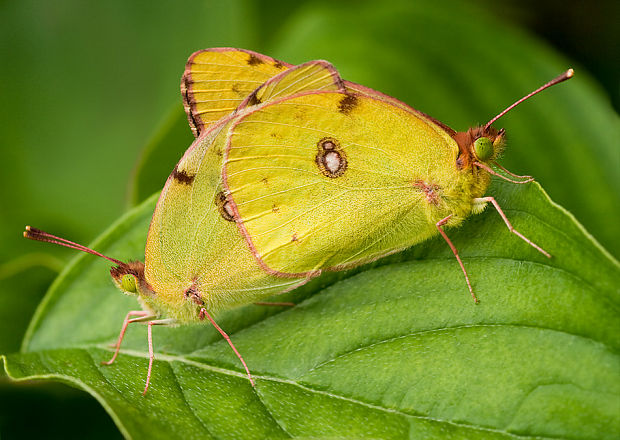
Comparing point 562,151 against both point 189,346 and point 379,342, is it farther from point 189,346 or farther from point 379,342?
point 189,346

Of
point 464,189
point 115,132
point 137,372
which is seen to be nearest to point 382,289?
point 464,189

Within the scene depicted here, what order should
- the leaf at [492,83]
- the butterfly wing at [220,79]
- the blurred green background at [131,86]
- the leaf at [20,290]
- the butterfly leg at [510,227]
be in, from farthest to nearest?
the leaf at [492,83] → the blurred green background at [131,86] → the leaf at [20,290] → the butterfly wing at [220,79] → the butterfly leg at [510,227]

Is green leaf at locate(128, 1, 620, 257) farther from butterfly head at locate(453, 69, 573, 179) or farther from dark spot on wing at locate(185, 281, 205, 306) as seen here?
dark spot on wing at locate(185, 281, 205, 306)

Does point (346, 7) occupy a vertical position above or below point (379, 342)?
above

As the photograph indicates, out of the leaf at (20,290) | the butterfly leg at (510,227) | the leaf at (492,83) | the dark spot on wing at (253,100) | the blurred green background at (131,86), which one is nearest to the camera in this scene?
the butterfly leg at (510,227)

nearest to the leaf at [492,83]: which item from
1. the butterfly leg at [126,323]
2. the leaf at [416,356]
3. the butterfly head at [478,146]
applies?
the butterfly head at [478,146]

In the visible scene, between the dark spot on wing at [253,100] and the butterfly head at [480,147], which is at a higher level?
the dark spot on wing at [253,100]

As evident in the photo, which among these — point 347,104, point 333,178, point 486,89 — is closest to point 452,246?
point 333,178

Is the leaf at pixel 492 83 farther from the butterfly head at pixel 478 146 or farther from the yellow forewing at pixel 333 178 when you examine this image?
the yellow forewing at pixel 333 178
